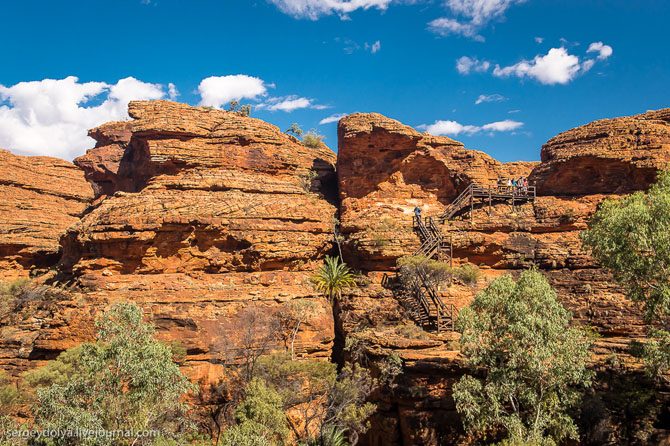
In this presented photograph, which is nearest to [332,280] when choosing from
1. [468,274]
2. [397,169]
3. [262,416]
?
[468,274]

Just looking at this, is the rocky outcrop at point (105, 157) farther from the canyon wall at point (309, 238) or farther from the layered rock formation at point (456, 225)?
the layered rock formation at point (456, 225)

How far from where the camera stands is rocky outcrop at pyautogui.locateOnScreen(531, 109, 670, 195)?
26.7m

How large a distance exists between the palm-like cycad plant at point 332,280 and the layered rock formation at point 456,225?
1.41m

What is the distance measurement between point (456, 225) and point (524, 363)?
1446cm

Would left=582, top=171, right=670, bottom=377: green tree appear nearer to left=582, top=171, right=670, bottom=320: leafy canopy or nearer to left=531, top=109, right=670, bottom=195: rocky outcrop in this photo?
left=582, top=171, right=670, bottom=320: leafy canopy

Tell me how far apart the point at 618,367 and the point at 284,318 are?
566 inches

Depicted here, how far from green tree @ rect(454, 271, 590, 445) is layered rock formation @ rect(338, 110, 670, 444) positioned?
2.82m

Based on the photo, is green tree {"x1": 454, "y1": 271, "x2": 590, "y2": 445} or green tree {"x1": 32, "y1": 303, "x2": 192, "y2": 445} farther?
green tree {"x1": 454, "y1": 271, "x2": 590, "y2": 445}

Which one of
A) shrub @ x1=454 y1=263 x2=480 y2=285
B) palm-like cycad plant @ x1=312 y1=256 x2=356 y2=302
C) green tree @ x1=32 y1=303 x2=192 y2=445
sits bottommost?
green tree @ x1=32 y1=303 x2=192 y2=445

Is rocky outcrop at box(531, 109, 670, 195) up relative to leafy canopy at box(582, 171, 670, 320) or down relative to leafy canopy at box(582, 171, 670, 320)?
up

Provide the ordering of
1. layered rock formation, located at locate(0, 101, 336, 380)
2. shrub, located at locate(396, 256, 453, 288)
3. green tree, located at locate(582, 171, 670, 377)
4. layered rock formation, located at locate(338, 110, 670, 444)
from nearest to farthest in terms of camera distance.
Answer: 1. green tree, located at locate(582, 171, 670, 377)
2. layered rock formation, located at locate(338, 110, 670, 444)
3. layered rock formation, located at locate(0, 101, 336, 380)
4. shrub, located at locate(396, 256, 453, 288)

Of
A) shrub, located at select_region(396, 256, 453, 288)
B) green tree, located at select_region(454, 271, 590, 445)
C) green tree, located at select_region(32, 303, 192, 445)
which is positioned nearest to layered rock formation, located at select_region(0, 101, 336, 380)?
shrub, located at select_region(396, 256, 453, 288)

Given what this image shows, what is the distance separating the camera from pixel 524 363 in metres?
13.7

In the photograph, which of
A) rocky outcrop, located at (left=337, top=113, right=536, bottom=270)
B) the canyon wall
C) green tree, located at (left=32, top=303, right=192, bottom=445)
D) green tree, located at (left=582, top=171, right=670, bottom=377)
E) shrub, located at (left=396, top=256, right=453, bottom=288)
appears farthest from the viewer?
rocky outcrop, located at (left=337, top=113, right=536, bottom=270)
